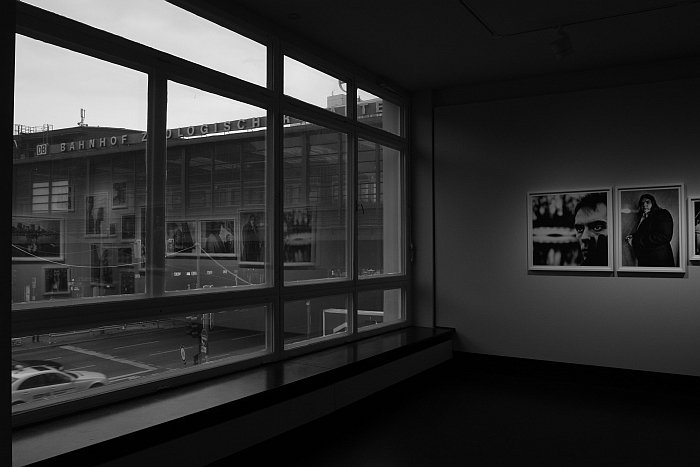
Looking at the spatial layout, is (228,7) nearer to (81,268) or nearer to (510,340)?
(81,268)

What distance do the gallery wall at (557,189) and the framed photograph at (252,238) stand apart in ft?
9.40

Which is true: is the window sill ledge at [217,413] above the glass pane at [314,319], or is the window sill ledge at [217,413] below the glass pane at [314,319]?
below

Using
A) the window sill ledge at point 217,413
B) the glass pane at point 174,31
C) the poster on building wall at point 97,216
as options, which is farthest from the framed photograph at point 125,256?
the glass pane at point 174,31

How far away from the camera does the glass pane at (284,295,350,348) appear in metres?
5.05

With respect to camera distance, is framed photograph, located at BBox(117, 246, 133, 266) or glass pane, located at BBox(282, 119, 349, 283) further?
glass pane, located at BBox(282, 119, 349, 283)

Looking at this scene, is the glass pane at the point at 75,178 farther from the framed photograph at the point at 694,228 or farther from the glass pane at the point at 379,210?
the framed photograph at the point at 694,228

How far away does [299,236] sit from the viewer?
5230mm

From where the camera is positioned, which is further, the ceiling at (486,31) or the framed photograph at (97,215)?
the ceiling at (486,31)

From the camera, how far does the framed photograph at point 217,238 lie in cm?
423

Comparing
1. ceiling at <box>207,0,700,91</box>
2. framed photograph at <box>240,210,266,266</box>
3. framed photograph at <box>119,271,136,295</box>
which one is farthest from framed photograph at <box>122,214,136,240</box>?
ceiling at <box>207,0,700,91</box>

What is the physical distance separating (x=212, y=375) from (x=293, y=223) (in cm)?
160

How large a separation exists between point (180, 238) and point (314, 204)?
1710mm

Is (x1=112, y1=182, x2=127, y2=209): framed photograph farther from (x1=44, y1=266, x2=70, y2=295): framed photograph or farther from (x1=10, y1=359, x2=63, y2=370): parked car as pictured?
(x1=10, y1=359, x2=63, y2=370): parked car

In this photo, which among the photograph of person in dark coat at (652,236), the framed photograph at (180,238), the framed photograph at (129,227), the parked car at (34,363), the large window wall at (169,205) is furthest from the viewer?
the photograph of person in dark coat at (652,236)
